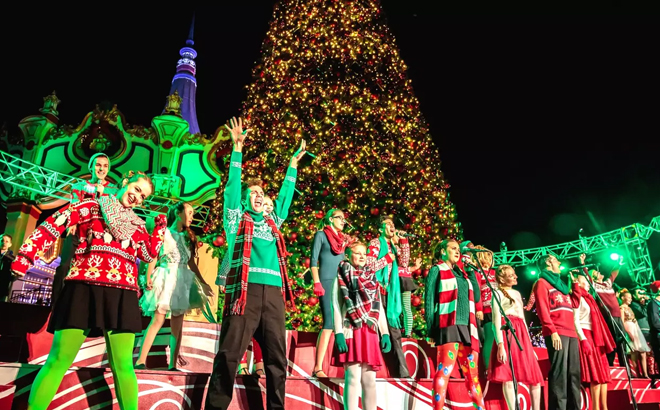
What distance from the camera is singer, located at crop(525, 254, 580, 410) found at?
5.05 metres

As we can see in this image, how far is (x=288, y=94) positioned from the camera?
33.5 feet

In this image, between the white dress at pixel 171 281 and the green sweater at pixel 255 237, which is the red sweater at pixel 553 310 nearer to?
the green sweater at pixel 255 237

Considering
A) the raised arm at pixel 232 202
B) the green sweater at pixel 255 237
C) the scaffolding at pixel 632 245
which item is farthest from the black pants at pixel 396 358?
the scaffolding at pixel 632 245

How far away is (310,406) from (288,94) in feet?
23.3

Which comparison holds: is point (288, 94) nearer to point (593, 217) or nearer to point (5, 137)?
point (5, 137)

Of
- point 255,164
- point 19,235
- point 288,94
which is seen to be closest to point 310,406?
point 255,164

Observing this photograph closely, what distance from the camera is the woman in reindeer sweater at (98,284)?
10.1 ft

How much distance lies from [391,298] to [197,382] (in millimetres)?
2496

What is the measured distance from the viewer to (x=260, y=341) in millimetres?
3611

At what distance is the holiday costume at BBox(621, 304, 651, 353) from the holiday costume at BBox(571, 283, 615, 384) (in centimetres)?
307

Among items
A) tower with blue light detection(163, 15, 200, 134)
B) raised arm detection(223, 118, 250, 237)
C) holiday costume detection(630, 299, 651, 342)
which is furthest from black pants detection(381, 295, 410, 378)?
tower with blue light detection(163, 15, 200, 134)

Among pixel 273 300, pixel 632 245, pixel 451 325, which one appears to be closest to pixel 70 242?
pixel 273 300

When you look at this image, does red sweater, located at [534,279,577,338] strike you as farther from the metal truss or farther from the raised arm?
the metal truss

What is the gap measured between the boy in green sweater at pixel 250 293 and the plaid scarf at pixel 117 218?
0.68 m
